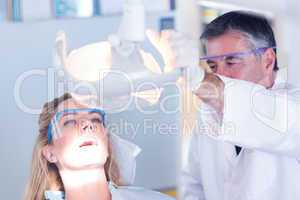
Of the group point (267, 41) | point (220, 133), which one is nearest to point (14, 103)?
point (220, 133)

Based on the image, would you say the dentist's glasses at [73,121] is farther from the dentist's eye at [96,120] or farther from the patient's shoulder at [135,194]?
the patient's shoulder at [135,194]

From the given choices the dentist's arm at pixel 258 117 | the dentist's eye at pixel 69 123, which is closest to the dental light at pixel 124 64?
the dentist's eye at pixel 69 123

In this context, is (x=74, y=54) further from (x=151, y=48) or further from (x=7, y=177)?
(x=7, y=177)

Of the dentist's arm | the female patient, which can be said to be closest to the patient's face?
the female patient

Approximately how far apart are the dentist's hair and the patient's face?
0.39 m

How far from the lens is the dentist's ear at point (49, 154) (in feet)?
4.61

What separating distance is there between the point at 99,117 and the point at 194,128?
0.27 meters

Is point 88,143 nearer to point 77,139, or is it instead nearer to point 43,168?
point 77,139

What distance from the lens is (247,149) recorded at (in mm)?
1397

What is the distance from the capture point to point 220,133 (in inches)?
51.4

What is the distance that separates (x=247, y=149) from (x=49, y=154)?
0.54 metres

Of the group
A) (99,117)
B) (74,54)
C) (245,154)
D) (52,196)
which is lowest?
(52,196)

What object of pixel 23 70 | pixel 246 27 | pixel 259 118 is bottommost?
pixel 259 118

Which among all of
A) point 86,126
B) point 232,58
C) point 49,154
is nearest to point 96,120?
point 86,126
